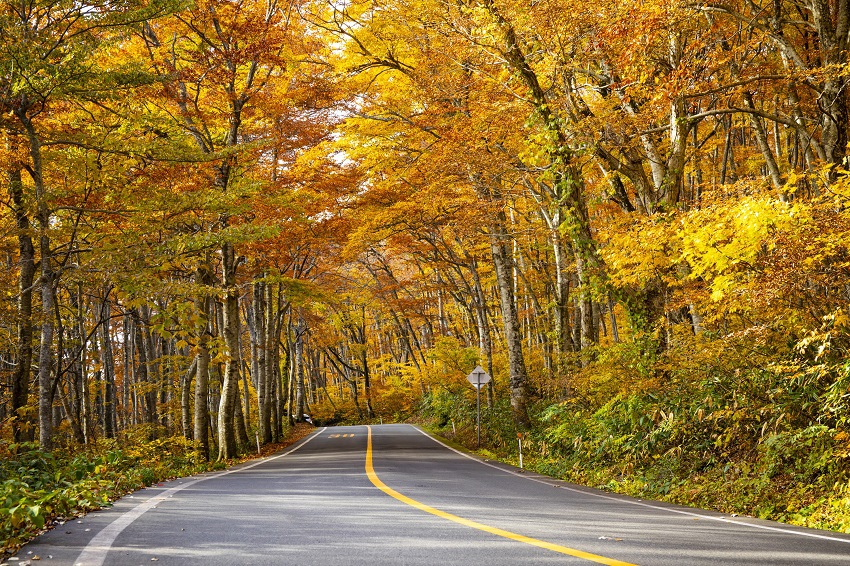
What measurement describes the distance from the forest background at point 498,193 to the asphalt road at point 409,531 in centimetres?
96

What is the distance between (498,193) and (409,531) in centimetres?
1572

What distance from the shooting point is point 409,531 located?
629cm

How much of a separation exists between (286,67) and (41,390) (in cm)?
1171

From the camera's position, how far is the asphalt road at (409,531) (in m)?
5.18

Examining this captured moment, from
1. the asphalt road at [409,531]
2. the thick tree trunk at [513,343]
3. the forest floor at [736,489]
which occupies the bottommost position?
the forest floor at [736,489]

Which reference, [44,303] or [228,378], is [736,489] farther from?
[228,378]

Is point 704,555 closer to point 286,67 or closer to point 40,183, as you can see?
point 40,183

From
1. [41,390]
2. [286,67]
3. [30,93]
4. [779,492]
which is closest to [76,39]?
[30,93]

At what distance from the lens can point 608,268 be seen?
15180 millimetres

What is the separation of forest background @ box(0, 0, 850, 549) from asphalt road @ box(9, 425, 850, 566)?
960 mm

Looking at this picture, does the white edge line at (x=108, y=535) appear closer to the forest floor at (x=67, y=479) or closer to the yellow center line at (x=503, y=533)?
the forest floor at (x=67, y=479)

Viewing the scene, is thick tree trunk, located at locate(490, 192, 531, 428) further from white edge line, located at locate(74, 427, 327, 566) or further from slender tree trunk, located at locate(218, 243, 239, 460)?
Answer: white edge line, located at locate(74, 427, 327, 566)

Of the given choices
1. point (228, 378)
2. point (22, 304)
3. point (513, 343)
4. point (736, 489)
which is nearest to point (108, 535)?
point (736, 489)

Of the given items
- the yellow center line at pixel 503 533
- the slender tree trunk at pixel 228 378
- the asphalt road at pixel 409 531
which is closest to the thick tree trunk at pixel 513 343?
the slender tree trunk at pixel 228 378
